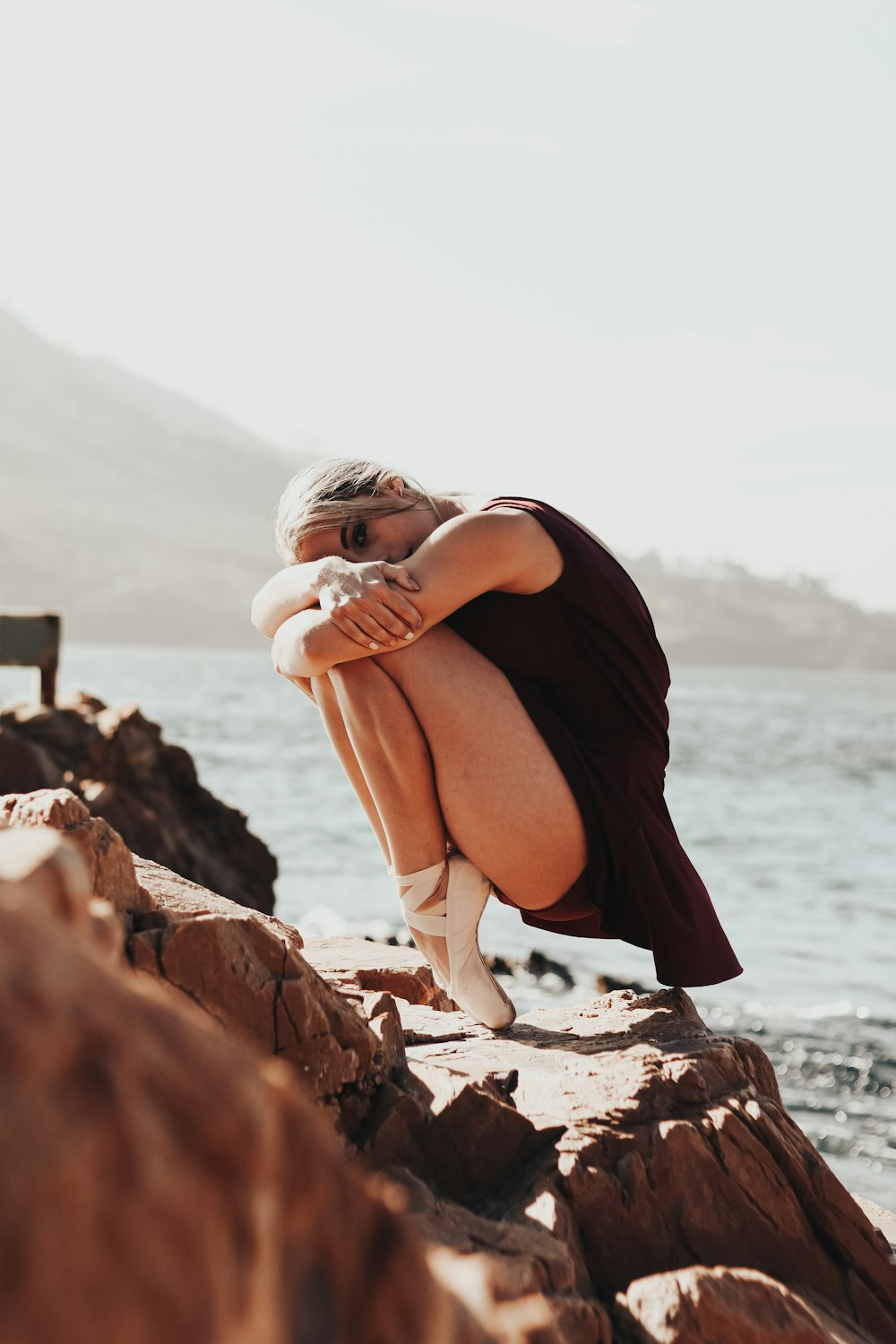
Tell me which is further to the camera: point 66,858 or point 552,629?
point 552,629

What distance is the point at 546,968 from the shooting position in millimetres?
5848

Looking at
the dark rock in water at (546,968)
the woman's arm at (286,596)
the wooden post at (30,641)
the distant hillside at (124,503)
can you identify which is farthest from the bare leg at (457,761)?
the distant hillside at (124,503)

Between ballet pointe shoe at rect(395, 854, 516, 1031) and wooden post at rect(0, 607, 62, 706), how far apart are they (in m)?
4.51

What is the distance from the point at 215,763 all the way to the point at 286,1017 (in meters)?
13.0

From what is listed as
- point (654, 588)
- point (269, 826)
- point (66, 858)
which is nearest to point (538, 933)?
point (269, 826)

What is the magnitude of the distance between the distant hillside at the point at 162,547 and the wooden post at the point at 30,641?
43.2 meters

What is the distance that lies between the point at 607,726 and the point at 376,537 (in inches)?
26.1

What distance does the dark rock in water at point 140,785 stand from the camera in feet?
17.6

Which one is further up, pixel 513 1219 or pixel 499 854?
pixel 499 854

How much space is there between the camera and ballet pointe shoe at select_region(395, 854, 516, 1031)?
254 cm

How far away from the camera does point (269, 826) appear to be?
34.9 ft

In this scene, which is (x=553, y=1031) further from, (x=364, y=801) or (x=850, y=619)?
(x=850, y=619)

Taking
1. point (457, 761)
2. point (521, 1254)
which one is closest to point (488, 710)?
point (457, 761)

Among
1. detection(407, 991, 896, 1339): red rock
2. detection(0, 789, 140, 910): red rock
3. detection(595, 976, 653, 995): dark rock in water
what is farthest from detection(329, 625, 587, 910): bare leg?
detection(595, 976, 653, 995): dark rock in water
